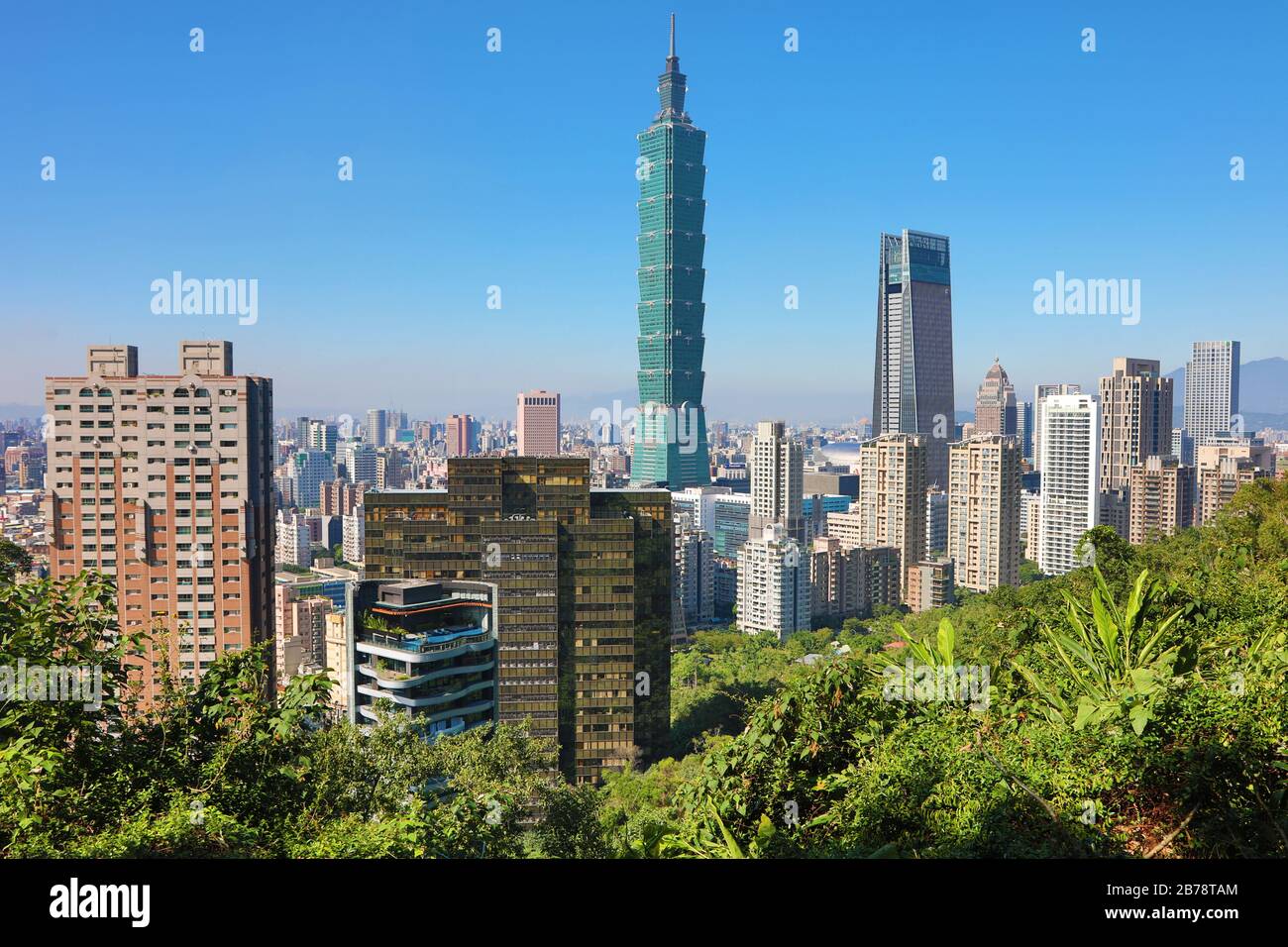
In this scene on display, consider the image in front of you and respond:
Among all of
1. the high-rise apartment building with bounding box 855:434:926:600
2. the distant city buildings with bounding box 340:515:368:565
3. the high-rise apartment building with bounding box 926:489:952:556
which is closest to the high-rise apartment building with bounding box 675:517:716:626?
the high-rise apartment building with bounding box 855:434:926:600

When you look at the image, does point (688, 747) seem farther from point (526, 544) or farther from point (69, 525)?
point (69, 525)

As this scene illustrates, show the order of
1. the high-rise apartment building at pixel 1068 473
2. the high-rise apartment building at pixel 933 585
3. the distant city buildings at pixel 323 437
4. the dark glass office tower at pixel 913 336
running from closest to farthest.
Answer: the high-rise apartment building at pixel 1068 473 < the high-rise apartment building at pixel 933 585 < the distant city buildings at pixel 323 437 < the dark glass office tower at pixel 913 336

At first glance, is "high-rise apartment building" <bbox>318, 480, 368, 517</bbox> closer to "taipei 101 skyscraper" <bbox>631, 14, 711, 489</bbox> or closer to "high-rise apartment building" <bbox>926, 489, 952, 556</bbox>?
"high-rise apartment building" <bbox>926, 489, 952, 556</bbox>

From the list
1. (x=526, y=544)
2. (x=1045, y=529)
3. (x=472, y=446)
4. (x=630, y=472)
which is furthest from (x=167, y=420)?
(x=630, y=472)

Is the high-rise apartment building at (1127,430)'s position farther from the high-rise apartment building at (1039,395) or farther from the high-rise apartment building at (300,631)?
the high-rise apartment building at (300,631)

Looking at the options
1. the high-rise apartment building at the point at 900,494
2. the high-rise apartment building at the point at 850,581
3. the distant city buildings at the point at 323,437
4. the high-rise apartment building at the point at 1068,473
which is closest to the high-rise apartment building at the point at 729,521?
the high-rise apartment building at the point at 900,494
